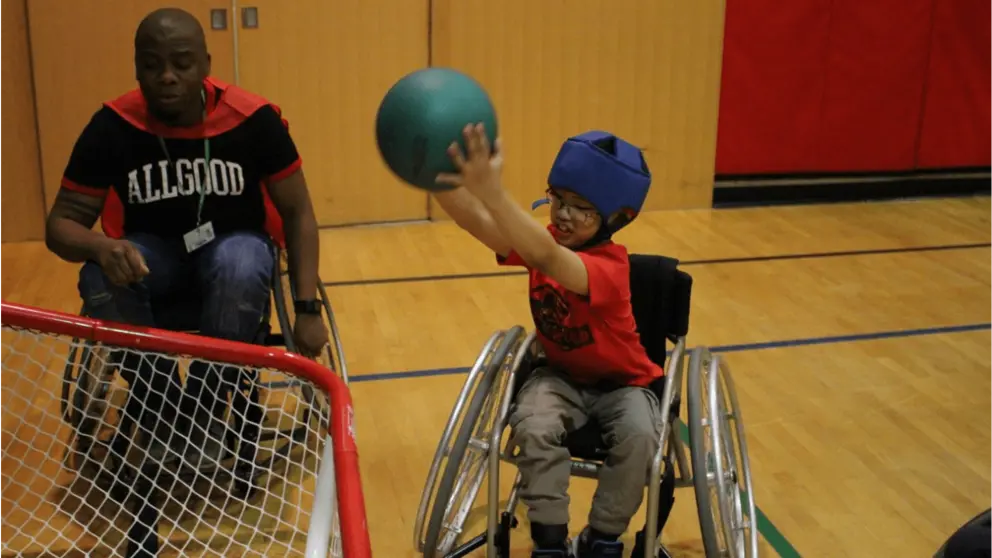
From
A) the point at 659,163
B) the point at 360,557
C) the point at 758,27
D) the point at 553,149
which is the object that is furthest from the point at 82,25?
the point at 360,557

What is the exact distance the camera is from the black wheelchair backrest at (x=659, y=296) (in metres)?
2.37

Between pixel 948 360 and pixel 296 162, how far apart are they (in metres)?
2.34

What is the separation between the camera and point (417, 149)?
1734 millimetres

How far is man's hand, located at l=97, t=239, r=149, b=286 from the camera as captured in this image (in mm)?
2268

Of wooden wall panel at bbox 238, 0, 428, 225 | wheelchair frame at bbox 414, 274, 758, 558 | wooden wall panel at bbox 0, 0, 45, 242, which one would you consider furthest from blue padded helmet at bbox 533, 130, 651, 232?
wooden wall panel at bbox 0, 0, 45, 242

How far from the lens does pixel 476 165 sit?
5.31ft

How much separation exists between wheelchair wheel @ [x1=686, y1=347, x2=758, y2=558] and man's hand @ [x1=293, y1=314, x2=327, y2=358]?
924 mm

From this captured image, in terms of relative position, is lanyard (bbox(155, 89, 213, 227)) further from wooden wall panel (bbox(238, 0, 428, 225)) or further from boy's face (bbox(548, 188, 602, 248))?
wooden wall panel (bbox(238, 0, 428, 225))

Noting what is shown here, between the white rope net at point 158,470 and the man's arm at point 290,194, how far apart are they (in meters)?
0.32

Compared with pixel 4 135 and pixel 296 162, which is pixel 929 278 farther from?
pixel 4 135

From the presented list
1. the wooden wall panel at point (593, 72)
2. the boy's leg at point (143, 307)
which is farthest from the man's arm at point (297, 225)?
the wooden wall panel at point (593, 72)

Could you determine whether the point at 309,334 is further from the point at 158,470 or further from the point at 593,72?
the point at 593,72

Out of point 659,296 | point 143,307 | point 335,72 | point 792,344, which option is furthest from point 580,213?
point 335,72

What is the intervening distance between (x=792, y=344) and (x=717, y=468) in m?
1.79
